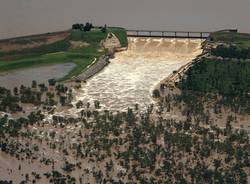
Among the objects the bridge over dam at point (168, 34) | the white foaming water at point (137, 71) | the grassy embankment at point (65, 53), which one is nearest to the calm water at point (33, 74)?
the grassy embankment at point (65, 53)

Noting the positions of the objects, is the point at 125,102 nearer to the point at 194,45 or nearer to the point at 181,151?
the point at 181,151

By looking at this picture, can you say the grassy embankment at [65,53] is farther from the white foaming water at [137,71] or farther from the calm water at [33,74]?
the white foaming water at [137,71]

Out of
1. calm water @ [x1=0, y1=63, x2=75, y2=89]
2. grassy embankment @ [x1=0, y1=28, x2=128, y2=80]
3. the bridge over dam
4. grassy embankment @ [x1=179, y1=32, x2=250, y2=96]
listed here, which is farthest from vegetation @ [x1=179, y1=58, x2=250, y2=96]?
the bridge over dam

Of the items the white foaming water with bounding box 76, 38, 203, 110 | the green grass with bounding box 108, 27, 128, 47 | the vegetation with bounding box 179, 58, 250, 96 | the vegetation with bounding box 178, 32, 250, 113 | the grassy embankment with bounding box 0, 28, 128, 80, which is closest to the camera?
the vegetation with bounding box 178, 32, 250, 113

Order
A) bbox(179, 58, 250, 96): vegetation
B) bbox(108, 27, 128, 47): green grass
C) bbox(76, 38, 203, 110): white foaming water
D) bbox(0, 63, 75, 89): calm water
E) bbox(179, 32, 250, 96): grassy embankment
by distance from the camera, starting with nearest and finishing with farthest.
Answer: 1. bbox(179, 58, 250, 96): vegetation
2. bbox(179, 32, 250, 96): grassy embankment
3. bbox(76, 38, 203, 110): white foaming water
4. bbox(0, 63, 75, 89): calm water
5. bbox(108, 27, 128, 47): green grass

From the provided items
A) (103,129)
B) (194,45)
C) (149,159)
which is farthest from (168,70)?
(149,159)

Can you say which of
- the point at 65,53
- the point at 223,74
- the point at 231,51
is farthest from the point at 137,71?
the point at 223,74

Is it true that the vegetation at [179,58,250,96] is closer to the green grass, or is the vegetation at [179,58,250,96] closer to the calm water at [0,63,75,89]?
the calm water at [0,63,75,89]
